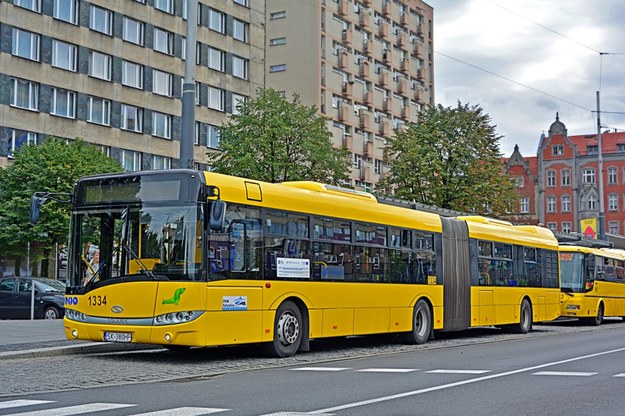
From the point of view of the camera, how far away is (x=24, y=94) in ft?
162

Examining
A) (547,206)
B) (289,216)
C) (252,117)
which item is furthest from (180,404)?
(547,206)

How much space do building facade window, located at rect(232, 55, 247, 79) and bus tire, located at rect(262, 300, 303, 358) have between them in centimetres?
4955

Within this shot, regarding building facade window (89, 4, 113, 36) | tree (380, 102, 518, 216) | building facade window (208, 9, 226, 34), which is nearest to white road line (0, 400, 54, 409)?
tree (380, 102, 518, 216)

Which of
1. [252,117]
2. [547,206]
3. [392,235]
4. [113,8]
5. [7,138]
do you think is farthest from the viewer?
[547,206]

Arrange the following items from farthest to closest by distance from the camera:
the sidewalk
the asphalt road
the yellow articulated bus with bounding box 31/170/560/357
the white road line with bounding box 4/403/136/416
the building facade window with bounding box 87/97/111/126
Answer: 1. the building facade window with bounding box 87/97/111/126
2. the sidewalk
3. the yellow articulated bus with bounding box 31/170/560/357
4. the asphalt road
5. the white road line with bounding box 4/403/136/416

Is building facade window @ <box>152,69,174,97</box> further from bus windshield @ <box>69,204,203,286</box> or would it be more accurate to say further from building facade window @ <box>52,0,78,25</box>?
bus windshield @ <box>69,204,203,286</box>

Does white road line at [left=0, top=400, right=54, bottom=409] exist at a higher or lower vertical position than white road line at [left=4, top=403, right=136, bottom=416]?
lower

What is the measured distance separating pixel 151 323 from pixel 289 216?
11.6 ft

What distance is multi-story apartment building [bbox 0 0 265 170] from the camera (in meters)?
49.1

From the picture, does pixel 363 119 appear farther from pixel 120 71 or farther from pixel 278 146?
pixel 278 146

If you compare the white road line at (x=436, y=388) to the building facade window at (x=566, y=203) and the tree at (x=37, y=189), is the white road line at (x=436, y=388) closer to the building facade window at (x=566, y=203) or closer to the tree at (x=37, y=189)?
the tree at (x=37, y=189)

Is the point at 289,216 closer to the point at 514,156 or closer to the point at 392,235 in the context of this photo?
the point at 392,235

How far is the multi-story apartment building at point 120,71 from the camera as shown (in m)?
49.1

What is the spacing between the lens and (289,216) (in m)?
17.0
